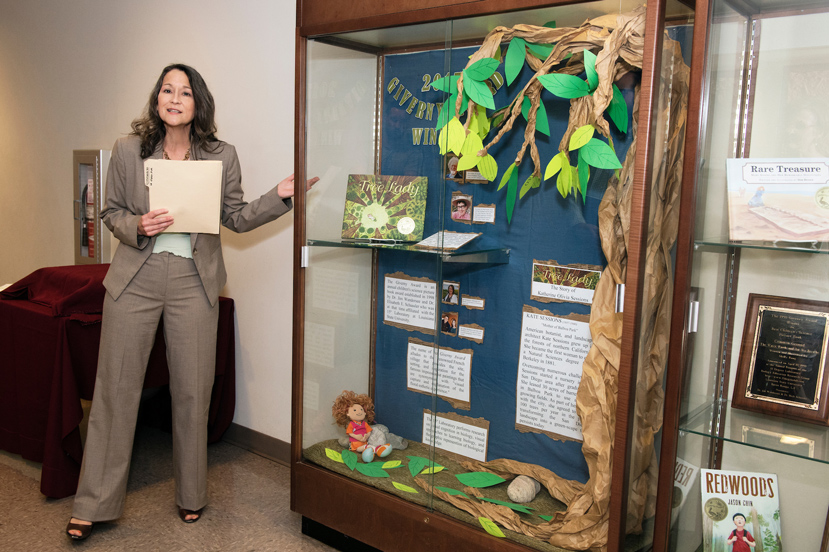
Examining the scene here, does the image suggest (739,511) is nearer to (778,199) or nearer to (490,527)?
(490,527)

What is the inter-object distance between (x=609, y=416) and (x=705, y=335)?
32 cm

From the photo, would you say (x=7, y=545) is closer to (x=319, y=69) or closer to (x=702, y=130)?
(x=319, y=69)

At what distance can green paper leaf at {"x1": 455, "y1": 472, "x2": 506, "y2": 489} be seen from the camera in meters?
2.12

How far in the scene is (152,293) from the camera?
7.98 ft

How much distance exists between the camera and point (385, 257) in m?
2.34

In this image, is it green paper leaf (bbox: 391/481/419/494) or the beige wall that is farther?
the beige wall

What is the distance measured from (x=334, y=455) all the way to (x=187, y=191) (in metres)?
1.09

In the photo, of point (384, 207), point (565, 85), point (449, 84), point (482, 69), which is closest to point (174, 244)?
point (384, 207)

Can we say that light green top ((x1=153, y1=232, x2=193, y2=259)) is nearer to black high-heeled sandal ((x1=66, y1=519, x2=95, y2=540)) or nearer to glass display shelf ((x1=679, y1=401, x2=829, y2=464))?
black high-heeled sandal ((x1=66, y1=519, x2=95, y2=540))

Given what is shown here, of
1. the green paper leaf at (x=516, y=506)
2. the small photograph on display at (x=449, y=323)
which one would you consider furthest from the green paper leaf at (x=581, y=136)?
the green paper leaf at (x=516, y=506)

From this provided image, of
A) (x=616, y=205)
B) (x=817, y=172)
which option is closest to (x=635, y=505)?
(x=616, y=205)

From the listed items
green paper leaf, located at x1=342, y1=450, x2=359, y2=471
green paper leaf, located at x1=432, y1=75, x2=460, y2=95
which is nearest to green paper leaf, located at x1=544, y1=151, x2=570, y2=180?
green paper leaf, located at x1=432, y1=75, x2=460, y2=95

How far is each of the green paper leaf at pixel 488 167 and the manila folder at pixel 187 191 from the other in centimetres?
99

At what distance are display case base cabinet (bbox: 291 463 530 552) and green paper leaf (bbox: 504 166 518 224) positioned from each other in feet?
3.15
